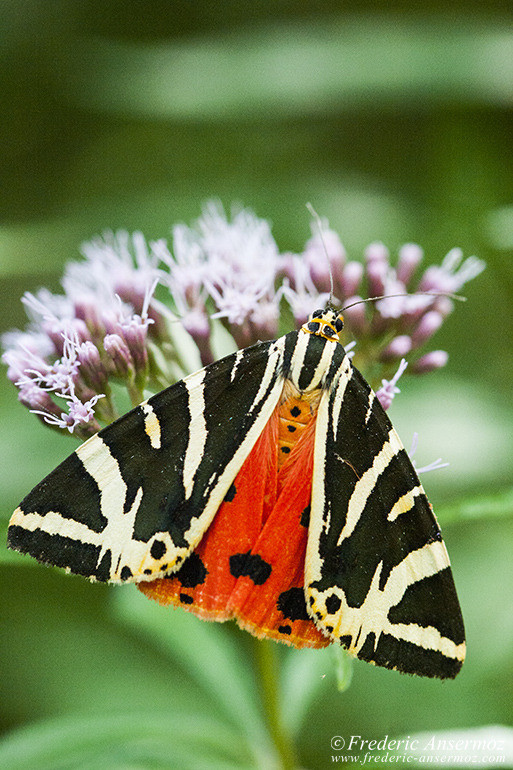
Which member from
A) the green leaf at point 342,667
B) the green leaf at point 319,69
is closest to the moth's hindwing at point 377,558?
the green leaf at point 342,667

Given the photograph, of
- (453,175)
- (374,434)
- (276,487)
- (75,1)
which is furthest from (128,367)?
(75,1)

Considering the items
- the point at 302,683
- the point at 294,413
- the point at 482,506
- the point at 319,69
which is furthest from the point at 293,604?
the point at 319,69

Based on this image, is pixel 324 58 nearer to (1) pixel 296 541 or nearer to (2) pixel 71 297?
(2) pixel 71 297

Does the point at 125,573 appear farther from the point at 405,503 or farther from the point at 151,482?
the point at 405,503

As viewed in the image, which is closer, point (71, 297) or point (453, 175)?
point (71, 297)

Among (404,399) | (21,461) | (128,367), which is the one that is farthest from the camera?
(404,399)

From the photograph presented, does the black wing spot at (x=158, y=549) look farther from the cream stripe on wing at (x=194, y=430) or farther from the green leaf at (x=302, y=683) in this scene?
the green leaf at (x=302, y=683)

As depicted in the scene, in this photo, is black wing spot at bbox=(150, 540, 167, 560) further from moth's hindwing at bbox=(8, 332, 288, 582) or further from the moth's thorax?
the moth's thorax
